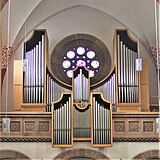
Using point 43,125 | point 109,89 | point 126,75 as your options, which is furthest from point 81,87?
point 43,125

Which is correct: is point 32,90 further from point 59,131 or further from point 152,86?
point 152,86

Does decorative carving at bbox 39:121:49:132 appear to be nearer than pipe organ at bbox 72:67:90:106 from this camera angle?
Yes

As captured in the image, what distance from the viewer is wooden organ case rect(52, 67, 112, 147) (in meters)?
12.9

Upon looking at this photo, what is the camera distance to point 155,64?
17078 mm

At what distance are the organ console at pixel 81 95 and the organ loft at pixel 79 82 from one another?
29mm

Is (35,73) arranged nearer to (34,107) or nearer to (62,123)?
(34,107)

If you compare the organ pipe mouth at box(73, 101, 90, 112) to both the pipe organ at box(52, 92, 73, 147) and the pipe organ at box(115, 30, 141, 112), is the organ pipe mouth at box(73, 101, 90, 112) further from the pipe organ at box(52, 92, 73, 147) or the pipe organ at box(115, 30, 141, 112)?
the pipe organ at box(115, 30, 141, 112)

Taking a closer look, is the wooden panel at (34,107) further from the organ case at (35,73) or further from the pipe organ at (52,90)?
the pipe organ at (52,90)

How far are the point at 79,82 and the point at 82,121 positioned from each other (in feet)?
4.88

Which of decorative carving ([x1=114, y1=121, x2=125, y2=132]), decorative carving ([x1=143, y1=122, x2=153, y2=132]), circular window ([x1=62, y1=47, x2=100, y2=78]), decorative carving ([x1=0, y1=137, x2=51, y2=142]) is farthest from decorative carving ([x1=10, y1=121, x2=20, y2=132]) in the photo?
circular window ([x1=62, y1=47, x2=100, y2=78])

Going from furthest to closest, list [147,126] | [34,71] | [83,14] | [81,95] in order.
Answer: [83,14] → [34,71] → [81,95] → [147,126]

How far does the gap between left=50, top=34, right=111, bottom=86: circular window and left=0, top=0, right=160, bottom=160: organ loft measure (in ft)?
0.13

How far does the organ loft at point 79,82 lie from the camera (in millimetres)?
13070

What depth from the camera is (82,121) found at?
13195mm
